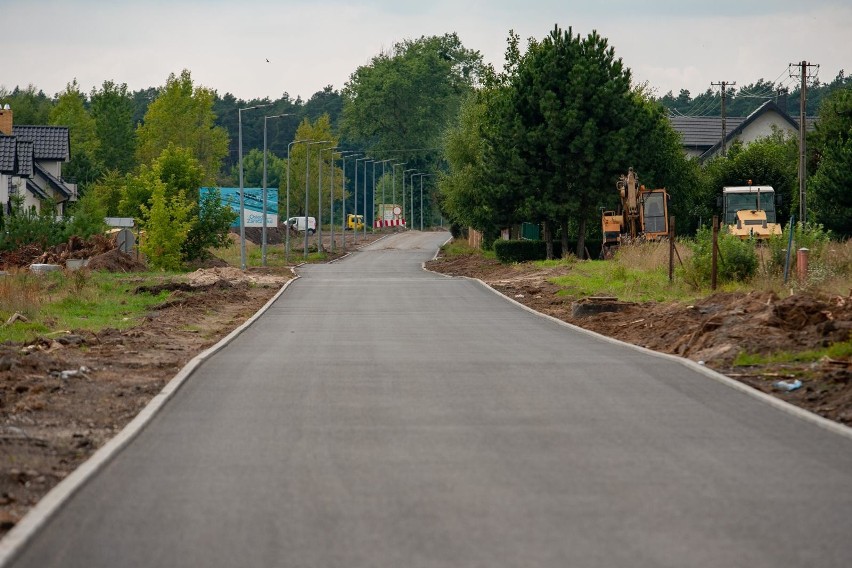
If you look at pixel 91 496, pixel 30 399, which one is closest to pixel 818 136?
pixel 30 399

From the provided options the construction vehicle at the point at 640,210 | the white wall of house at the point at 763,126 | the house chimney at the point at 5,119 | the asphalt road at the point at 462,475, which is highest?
the white wall of house at the point at 763,126

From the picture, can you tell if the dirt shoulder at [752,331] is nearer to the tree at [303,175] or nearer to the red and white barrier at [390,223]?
the tree at [303,175]

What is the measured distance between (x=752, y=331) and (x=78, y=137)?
93.3 metres

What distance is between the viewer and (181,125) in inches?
4181

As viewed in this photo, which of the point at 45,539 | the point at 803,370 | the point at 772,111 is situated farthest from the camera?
the point at 772,111

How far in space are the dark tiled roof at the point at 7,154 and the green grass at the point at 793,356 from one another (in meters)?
50.5

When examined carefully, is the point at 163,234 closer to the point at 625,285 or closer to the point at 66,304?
the point at 66,304

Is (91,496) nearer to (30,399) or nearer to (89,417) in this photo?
(89,417)

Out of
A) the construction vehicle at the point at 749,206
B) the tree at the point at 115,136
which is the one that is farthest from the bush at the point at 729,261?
the tree at the point at 115,136

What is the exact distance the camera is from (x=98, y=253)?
51.2 meters

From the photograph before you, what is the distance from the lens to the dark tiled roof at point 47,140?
7700cm

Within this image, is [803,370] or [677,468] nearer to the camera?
[677,468]

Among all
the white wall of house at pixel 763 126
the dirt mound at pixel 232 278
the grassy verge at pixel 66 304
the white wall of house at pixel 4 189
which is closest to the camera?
the grassy verge at pixel 66 304

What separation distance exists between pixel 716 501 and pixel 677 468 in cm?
124
